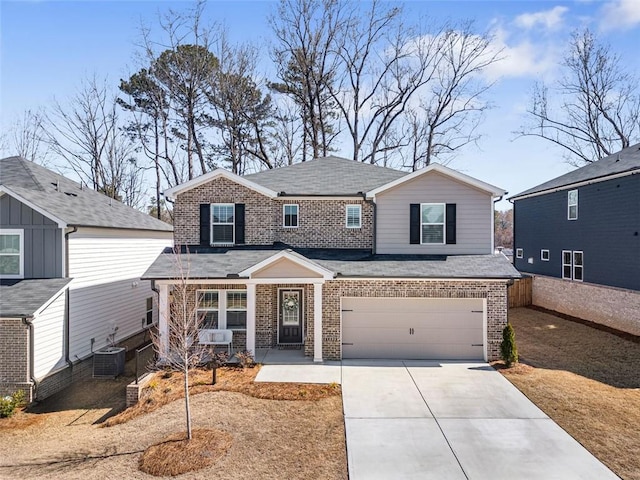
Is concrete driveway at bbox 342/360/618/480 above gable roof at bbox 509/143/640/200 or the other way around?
the other way around

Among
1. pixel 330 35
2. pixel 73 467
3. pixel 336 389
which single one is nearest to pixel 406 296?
pixel 336 389

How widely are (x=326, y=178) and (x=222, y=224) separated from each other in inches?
183

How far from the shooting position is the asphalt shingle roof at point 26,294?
34.2 ft

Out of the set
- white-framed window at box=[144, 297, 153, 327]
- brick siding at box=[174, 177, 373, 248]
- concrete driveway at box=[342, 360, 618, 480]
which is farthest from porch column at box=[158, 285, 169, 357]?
concrete driveway at box=[342, 360, 618, 480]

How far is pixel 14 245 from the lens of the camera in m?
11.9

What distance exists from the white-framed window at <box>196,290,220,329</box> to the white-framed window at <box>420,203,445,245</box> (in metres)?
7.56

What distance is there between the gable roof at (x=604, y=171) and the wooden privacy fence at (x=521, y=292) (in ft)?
16.5

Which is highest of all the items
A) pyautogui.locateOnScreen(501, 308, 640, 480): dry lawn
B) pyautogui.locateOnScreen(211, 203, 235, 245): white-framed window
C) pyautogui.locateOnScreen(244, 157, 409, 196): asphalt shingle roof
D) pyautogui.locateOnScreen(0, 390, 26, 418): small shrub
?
pyautogui.locateOnScreen(244, 157, 409, 196): asphalt shingle roof

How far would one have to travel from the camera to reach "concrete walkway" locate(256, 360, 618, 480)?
21.6 feet

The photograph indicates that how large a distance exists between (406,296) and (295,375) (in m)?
4.21

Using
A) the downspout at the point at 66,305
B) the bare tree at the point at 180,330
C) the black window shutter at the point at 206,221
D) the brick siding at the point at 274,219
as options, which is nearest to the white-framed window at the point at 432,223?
the brick siding at the point at 274,219

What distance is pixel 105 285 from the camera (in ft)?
45.3

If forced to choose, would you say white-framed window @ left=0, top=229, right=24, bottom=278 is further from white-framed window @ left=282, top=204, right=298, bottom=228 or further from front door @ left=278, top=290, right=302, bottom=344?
white-framed window @ left=282, top=204, right=298, bottom=228

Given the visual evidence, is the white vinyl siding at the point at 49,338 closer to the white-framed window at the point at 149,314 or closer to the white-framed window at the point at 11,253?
the white-framed window at the point at 11,253
